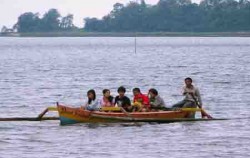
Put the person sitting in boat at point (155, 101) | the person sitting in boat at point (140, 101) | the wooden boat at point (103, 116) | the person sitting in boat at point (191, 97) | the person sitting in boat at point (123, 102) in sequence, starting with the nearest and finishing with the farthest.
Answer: the wooden boat at point (103, 116), the person sitting in boat at point (123, 102), the person sitting in boat at point (140, 101), the person sitting in boat at point (155, 101), the person sitting in boat at point (191, 97)

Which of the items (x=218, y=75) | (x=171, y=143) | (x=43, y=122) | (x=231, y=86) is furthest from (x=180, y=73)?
(x=171, y=143)

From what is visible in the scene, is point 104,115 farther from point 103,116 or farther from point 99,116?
point 99,116

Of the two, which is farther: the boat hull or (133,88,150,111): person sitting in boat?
(133,88,150,111): person sitting in boat

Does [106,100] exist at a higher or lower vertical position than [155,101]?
higher

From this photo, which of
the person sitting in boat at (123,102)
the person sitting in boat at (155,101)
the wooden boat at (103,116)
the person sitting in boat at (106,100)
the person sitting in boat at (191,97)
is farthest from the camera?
the person sitting in boat at (191,97)

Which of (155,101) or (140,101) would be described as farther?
(155,101)

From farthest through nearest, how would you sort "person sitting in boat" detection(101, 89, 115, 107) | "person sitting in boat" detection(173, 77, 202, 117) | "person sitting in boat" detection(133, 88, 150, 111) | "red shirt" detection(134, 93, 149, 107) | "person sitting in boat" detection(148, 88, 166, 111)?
"person sitting in boat" detection(173, 77, 202, 117)
"person sitting in boat" detection(148, 88, 166, 111)
"red shirt" detection(134, 93, 149, 107)
"person sitting in boat" detection(133, 88, 150, 111)
"person sitting in boat" detection(101, 89, 115, 107)

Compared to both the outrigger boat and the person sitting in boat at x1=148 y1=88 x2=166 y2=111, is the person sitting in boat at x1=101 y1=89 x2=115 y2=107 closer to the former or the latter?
the outrigger boat

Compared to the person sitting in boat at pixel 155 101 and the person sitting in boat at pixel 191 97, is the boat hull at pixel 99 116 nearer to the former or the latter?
the person sitting in boat at pixel 155 101

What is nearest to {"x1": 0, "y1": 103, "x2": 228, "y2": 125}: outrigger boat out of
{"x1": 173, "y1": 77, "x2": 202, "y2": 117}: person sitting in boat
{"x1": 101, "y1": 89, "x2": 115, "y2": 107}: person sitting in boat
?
{"x1": 101, "y1": 89, "x2": 115, "y2": 107}: person sitting in boat

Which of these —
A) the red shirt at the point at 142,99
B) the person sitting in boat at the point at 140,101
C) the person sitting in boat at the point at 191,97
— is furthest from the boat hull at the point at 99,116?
the person sitting in boat at the point at 191,97

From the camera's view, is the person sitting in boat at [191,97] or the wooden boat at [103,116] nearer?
the wooden boat at [103,116]

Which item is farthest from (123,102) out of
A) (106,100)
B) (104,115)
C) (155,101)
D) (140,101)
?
(155,101)

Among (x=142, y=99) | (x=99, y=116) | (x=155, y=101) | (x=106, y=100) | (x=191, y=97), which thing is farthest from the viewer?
(x=191, y=97)
